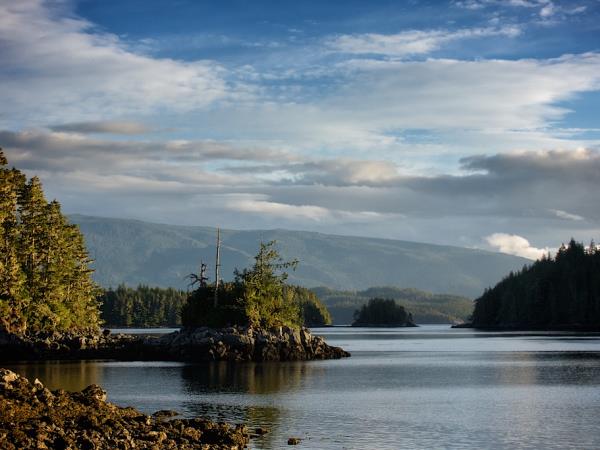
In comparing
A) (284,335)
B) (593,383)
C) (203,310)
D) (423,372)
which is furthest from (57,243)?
(593,383)

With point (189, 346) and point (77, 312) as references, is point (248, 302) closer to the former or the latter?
point (189, 346)

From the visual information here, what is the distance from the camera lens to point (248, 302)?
117 meters

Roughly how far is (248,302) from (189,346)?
32.3ft

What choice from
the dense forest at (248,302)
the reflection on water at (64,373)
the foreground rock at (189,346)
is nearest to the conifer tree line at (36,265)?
the foreground rock at (189,346)

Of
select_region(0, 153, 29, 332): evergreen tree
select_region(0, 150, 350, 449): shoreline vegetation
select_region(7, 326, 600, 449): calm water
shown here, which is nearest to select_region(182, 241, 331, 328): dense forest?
select_region(0, 150, 350, 449): shoreline vegetation

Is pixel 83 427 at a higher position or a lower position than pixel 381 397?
higher

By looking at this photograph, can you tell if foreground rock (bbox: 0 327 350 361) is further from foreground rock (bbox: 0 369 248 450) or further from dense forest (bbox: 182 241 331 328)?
foreground rock (bbox: 0 369 248 450)

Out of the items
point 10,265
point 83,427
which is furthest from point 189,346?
point 83,427

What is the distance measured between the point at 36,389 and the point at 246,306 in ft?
236

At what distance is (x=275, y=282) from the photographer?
12381 centimetres

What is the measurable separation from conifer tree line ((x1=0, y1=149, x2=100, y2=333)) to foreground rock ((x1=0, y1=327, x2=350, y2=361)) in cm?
488

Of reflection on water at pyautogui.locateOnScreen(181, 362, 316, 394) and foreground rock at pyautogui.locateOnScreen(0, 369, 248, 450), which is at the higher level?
foreground rock at pyautogui.locateOnScreen(0, 369, 248, 450)

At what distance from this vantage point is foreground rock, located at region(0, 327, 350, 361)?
111 m

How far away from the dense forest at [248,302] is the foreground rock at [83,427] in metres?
68.7
